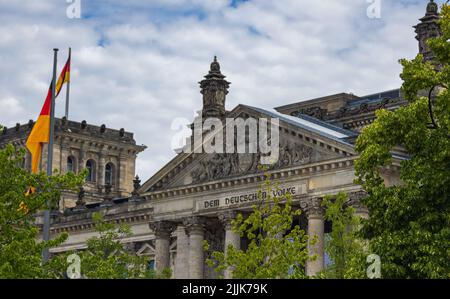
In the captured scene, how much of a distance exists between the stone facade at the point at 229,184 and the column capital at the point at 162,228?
0.24 ft

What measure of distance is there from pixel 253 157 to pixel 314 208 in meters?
6.79

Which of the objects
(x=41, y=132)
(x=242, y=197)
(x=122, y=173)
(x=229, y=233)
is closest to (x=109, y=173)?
(x=122, y=173)

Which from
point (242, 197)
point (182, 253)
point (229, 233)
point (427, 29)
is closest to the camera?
point (242, 197)

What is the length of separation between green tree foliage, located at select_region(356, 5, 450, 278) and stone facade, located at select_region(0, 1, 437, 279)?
2343cm

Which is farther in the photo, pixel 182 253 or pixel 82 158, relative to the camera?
pixel 82 158

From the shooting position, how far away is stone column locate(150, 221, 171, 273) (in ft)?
296

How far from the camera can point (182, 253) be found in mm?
90250

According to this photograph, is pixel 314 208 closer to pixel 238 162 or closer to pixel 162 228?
pixel 238 162

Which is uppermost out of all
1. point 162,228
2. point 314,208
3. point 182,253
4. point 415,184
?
point 162,228

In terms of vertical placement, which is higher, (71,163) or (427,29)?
(71,163)

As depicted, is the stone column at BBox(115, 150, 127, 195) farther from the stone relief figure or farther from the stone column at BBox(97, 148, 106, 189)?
the stone relief figure

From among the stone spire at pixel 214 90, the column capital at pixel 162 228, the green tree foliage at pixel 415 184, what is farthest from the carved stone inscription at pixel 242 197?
the green tree foliage at pixel 415 184

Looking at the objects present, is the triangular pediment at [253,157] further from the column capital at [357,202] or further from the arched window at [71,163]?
the arched window at [71,163]

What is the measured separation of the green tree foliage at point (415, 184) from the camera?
156 feet
